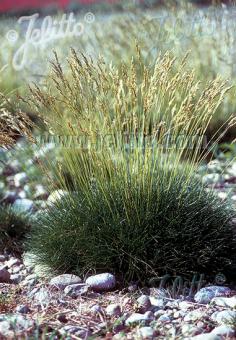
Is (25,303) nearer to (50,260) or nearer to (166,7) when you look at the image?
(50,260)

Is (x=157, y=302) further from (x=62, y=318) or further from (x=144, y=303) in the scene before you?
(x=62, y=318)

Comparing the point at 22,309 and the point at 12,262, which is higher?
the point at 12,262

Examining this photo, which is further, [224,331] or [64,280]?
[64,280]

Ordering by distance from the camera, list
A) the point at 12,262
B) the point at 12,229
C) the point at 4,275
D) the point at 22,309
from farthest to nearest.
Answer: the point at 12,229 → the point at 12,262 → the point at 4,275 → the point at 22,309

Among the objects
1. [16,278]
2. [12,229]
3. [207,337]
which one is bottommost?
[207,337]

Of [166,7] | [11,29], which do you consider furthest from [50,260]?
[11,29]

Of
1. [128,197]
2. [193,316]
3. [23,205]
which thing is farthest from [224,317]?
[23,205]

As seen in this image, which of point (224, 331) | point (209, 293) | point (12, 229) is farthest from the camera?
point (12, 229)
